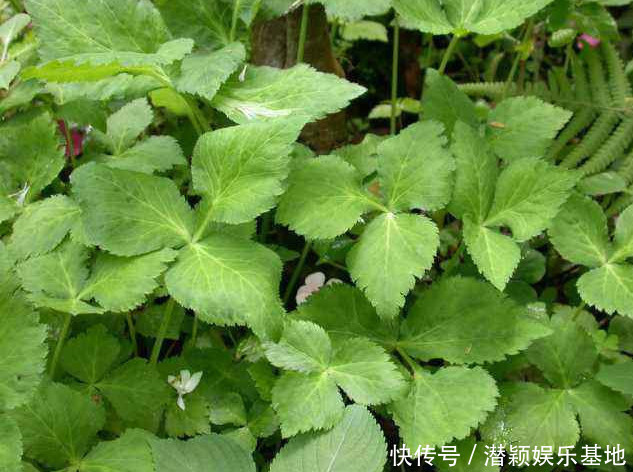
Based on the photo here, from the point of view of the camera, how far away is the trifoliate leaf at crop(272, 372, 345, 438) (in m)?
1.11

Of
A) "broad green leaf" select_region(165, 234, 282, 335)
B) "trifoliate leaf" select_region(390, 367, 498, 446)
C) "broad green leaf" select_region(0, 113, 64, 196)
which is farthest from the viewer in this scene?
"broad green leaf" select_region(0, 113, 64, 196)

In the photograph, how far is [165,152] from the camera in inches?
54.7

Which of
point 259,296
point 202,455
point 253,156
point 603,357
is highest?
point 253,156

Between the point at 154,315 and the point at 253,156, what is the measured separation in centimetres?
49

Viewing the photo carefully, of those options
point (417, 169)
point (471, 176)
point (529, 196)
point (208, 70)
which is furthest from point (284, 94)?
point (529, 196)

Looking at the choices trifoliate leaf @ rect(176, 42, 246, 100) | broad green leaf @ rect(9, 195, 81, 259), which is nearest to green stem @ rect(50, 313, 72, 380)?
broad green leaf @ rect(9, 195, 81, 259)

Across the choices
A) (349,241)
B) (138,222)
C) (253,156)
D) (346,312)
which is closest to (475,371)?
(346,312)

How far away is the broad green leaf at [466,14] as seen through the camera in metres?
1.29

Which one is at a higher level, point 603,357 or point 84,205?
point 84,205

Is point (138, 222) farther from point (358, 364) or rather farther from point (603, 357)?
point (603, 357)

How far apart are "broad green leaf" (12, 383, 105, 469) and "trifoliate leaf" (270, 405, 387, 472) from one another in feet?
1.12

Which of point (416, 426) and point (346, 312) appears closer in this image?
point (416, 426)

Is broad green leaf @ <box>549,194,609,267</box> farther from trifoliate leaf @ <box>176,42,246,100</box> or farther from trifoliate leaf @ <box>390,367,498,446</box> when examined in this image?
trifoliate leaf @ <box>176,42,246,100</box>

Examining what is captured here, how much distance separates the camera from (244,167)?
1139 millimetres
